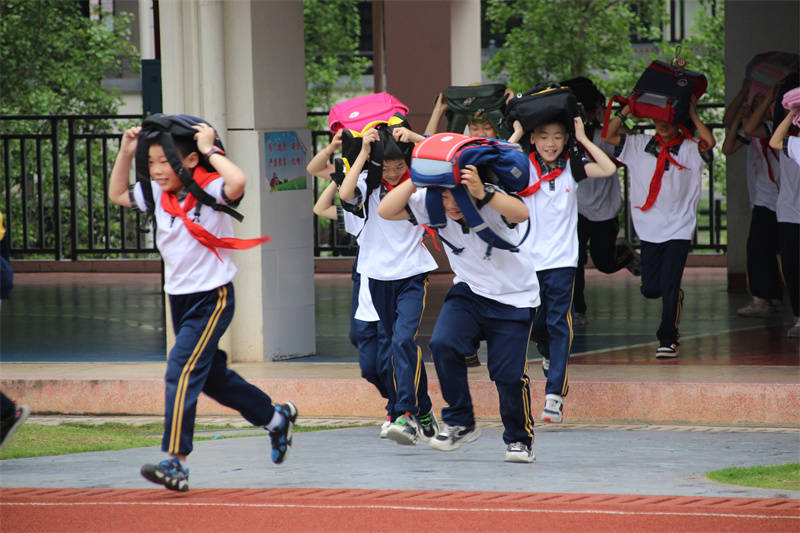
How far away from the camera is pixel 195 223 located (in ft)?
21.2

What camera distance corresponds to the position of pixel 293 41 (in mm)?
10219

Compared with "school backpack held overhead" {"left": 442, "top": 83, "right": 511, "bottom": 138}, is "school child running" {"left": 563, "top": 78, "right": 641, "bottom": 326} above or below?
below

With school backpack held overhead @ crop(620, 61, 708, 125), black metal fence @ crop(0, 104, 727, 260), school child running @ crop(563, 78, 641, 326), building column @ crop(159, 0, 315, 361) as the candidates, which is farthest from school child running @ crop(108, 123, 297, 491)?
black metal fence @ crop(0, 104, 727, 260)

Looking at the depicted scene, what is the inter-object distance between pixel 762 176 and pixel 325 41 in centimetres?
1718

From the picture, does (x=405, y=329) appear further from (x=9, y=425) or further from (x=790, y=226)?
(x=790, y=226)

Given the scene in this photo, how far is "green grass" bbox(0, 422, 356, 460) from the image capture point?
7.92 meters

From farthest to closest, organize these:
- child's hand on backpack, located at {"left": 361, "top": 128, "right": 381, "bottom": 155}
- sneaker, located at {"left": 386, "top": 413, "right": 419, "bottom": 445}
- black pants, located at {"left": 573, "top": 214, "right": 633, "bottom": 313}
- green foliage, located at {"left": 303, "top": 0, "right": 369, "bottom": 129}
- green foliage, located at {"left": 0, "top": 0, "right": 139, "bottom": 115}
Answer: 1. green foliage, located at {"left": 303, "top": 0, "right": 369, "bottom": 129}
2. green foliage, located at {"left": 0, "top": 0, "right": 139, "bottom": 115}
3. black pants, located at {"left": 573, "top": 214, "right": 633, "bottom": 313}
4. child's hand on backpack, located at {"left": 361, "top": 128, "right": 381, "bottom": 155}
5. sneaker, located at {"left": 386, "top": 413, "right": 419, "bottom": 445}

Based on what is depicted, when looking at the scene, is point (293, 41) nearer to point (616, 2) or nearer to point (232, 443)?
point (232, 443)

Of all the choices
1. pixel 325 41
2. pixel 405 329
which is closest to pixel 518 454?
pixel 405 329

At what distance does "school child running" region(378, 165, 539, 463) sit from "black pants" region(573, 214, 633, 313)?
4.63m

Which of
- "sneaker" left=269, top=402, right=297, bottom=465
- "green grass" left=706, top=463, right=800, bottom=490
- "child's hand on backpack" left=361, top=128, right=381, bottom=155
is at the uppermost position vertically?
"child's hand on backpack" left=361, top=128, right=381, bottom=155

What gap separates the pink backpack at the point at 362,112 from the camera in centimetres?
783

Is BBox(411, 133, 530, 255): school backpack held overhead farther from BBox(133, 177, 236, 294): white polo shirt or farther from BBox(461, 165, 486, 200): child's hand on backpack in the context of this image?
→ BBox(133, 177, 236, 294): white polo shirt

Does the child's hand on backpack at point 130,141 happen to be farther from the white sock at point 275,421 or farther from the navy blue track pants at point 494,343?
the navy blue track pants at point 494,343
